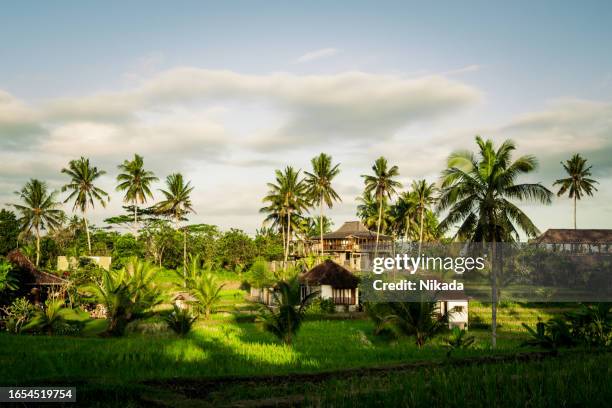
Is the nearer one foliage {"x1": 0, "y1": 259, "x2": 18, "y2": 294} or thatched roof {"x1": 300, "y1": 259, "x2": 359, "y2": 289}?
foliage {"x1": 0, "y1": 259, "x2": 18, "y2": 294}

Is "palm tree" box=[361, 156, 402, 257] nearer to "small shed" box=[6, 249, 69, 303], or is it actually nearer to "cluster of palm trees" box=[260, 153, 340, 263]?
"cluster of palm trees" box=[260, 153, 340, 263]

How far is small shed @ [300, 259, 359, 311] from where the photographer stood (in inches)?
1531

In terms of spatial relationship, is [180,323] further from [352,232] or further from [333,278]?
[352,232]

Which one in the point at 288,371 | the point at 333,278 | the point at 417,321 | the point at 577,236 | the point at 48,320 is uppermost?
the point at 577,236

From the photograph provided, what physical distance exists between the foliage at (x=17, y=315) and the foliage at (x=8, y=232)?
34.7 metres

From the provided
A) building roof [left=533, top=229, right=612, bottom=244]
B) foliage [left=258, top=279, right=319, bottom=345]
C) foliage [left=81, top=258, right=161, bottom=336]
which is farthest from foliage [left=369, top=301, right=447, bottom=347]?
building roof [left=533, top=229, right=612, bottom=244]

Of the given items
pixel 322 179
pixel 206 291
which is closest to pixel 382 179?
pixel 322 179

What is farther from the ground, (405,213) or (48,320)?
(405,213)

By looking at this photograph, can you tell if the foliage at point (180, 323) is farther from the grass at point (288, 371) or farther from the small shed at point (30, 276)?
the small shed at point (30, 276)

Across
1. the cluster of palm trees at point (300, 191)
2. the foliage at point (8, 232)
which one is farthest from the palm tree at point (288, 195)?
the foliage at point (8, 232)

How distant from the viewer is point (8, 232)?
57156mm

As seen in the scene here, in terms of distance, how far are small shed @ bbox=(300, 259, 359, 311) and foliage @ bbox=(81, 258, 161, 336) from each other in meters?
15.6

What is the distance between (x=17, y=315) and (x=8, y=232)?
3787cm

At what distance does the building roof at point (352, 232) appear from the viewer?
6512cm
